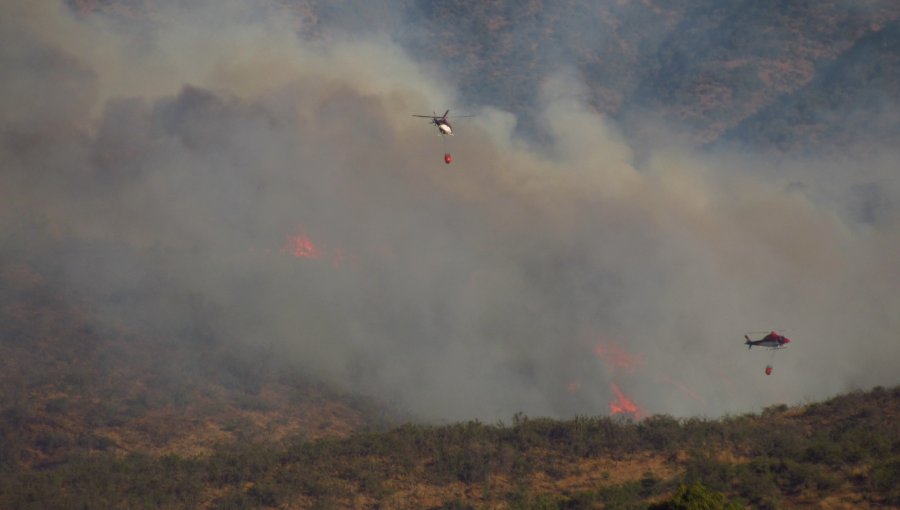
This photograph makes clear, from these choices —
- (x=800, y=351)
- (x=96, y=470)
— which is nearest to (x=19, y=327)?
(x=96, y=470)

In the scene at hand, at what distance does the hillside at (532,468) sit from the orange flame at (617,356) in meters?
32.6

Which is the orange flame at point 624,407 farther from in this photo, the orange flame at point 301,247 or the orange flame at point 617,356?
the orange flame at point 301,247

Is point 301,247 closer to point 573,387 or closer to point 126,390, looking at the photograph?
point 126,390

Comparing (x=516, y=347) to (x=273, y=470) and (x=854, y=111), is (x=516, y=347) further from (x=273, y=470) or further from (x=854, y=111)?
(x=854, y=111)

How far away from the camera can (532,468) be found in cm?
5688

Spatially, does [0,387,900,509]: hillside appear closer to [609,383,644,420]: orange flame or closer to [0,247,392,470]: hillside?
[0,247,392,470]: hillside

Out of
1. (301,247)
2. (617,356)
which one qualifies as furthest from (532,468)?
(301,247)

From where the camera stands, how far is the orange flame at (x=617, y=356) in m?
96.8

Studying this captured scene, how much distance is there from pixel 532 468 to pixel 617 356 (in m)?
43.3

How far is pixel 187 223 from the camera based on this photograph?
117 meters

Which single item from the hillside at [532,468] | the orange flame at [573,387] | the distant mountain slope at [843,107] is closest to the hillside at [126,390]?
the hillside at [532,468]

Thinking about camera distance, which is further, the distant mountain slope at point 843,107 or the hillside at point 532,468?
the distant mountain slope at point 843,107

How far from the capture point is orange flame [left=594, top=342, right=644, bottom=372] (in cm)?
9681

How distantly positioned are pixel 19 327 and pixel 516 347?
46.9 meters
